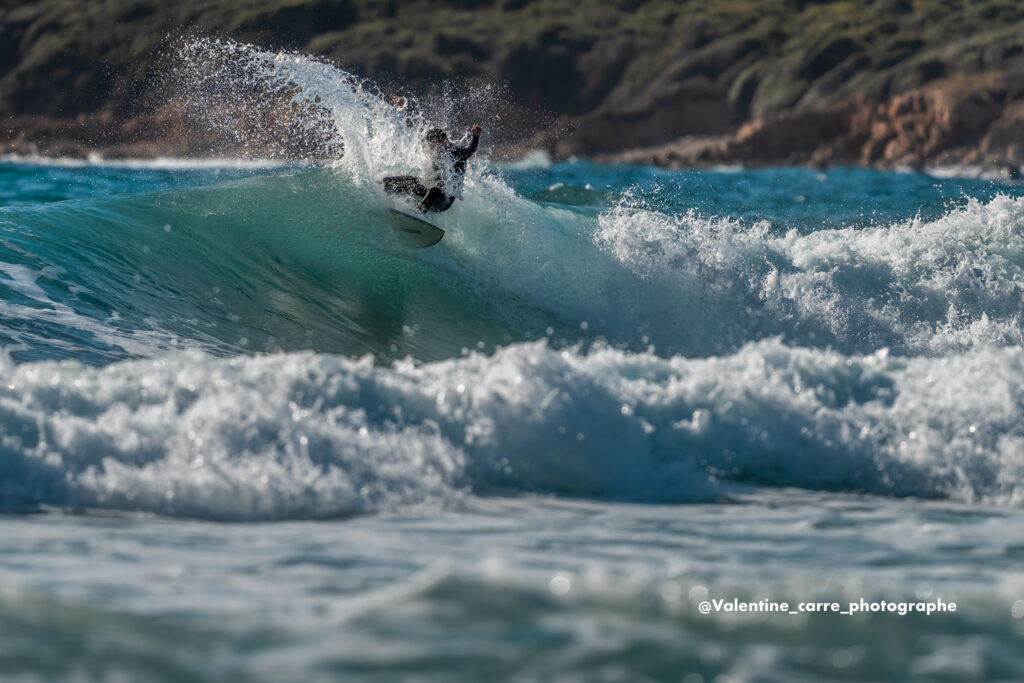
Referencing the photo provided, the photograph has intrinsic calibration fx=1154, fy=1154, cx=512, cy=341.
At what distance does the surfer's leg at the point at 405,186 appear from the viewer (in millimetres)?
14383

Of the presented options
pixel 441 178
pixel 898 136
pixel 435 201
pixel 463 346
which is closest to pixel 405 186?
pixel 435 201

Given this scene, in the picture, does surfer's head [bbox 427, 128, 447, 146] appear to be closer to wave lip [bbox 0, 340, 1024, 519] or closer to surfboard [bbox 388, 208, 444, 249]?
surfboard [bbox 388, 208, 444, 249]

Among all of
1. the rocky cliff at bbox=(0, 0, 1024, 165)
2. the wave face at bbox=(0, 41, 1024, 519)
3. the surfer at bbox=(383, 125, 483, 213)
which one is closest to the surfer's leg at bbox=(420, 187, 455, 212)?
the surfer at bbox=(383, 125, 483, 213)

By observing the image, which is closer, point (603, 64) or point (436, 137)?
point (436, 137)

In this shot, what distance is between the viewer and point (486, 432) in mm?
7562

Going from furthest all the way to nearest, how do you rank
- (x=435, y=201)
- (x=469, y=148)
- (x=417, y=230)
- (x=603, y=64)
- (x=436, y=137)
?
(x=603, y=64), (x=417, y=230), (x=435, y=201), (x=469, y=148), (x=436, y=137)

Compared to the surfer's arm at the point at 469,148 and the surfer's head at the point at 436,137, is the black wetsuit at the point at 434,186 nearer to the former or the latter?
the surfer's arm at the point at 469,148

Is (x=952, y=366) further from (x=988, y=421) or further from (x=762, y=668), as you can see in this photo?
(x=762, y=668)

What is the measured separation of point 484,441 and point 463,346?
544cm

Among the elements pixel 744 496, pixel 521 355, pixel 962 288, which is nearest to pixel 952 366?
pixel 744 496

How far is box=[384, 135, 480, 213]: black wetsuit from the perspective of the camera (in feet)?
45.7

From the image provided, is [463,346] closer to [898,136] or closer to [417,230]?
[417,230]

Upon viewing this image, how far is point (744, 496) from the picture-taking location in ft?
24.1

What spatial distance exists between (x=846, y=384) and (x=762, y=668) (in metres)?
4.70
